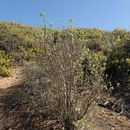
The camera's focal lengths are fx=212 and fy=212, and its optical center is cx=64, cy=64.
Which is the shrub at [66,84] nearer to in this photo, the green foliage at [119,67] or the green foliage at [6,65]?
the green foliage at [119,67]

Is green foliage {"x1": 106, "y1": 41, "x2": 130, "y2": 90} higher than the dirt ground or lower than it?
higher

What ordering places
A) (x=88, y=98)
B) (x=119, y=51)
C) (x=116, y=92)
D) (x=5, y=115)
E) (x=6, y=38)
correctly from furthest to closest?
(x=6, y=38), (x=119, y=51), (x=116, y=92), (x=5, y=115), (x=88, y=98)

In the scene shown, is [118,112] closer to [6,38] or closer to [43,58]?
[43,58]

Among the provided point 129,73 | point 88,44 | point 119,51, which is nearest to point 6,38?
point 88,44

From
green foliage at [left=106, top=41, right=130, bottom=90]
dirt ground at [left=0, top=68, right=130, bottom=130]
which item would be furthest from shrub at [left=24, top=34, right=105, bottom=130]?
green foliage at [left=106, top=41, right=130, bottom=90]

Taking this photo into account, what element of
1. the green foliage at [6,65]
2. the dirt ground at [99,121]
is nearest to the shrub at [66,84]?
the dirt ground at [99,121]

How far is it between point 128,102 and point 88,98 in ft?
4.39

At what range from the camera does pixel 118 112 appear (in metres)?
4.38

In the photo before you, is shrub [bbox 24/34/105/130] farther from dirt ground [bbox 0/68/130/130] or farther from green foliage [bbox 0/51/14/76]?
green foliage [bbox 0/51/14/76]

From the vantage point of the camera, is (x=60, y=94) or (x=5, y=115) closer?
(x=60, y=94)

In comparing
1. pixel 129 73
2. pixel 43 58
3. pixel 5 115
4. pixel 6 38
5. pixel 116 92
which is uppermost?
pixel 6 38

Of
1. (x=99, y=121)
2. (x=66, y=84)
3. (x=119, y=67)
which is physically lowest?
(x=99, y=121)

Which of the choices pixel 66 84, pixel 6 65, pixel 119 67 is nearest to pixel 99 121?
pixel 66 84

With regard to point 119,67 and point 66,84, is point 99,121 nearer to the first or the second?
point 66,84
